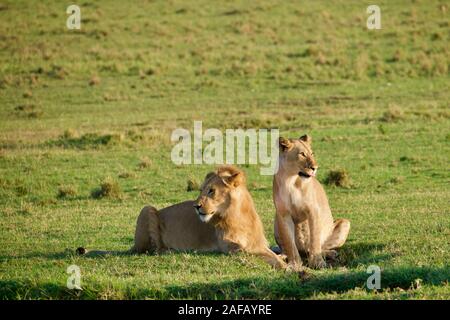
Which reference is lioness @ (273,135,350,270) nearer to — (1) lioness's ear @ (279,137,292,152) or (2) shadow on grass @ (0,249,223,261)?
(1) lioness's ear @ (279,137,292,152)

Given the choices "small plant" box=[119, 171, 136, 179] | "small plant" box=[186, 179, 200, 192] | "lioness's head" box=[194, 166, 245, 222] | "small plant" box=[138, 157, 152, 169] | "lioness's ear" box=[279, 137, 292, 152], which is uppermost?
"lioness's ear" box=[279, 137, 292, 152]

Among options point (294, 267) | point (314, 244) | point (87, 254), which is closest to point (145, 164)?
point (87, 254)

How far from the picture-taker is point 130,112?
29.1 m

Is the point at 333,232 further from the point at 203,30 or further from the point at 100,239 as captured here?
the point at 203,30

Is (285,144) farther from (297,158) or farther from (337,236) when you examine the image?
(337,236)

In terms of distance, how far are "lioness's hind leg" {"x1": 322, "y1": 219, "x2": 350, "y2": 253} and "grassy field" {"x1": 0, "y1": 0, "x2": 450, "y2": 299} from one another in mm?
263

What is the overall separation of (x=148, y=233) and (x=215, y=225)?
1.08 meters

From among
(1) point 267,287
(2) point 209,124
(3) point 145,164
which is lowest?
(1) point 267,287

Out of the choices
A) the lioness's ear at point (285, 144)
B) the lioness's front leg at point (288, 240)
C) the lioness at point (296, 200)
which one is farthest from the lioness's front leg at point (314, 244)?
the lioness's ear at point (285, 144)

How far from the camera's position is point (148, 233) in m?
12.6

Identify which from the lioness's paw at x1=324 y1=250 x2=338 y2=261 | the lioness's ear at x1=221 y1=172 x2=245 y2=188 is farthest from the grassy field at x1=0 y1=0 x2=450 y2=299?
the lioness's ear at x1=221 y1=172 x2=245 y2=188

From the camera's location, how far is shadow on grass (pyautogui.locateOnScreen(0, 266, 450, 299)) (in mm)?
9641

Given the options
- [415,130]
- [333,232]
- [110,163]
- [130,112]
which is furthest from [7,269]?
[130,112]

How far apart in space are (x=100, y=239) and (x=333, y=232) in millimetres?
3656
